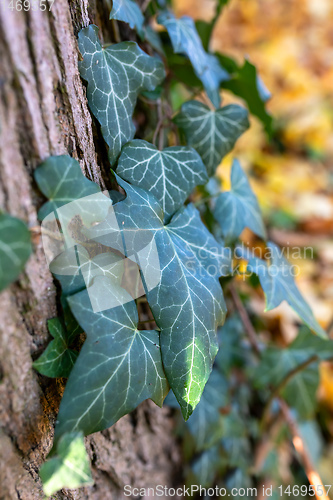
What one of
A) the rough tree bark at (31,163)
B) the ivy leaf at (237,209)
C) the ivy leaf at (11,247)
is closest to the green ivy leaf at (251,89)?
the ivy leaf at (237,209)

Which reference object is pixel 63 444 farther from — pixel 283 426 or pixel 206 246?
pixel 283 426

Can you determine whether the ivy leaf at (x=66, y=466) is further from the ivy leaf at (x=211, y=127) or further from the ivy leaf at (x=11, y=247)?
the ivy leaf at (x=211, y=127)

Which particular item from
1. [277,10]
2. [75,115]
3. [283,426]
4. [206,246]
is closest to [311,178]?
[277,10]

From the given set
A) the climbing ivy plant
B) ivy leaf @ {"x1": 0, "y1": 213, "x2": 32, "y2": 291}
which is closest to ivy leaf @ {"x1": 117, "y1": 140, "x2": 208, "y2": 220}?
the climbing ivy plant

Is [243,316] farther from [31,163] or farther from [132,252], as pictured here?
[31,163]

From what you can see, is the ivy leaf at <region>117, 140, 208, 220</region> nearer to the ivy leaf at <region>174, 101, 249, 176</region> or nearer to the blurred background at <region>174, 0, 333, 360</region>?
the ivy leaf at <region>174, 101, 249, 176</region>
